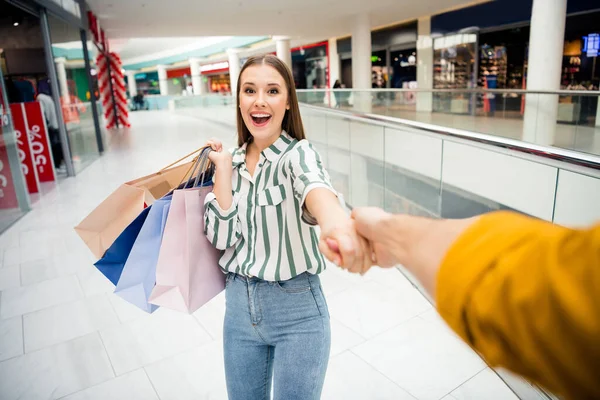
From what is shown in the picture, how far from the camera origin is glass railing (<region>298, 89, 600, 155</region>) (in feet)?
21.2

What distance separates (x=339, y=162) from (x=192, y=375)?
390 cm

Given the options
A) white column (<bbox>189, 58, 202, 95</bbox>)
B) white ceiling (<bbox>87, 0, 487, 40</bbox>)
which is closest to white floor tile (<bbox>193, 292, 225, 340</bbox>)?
white ceiling (<bbox>87, 0, 487, 40</bbox>)

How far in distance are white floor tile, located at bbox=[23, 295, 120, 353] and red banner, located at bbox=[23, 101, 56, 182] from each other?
4.67 metres

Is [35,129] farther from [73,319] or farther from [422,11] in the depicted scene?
[422,11]

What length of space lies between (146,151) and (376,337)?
9.10 m

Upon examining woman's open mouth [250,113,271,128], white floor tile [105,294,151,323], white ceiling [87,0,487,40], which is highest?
white ceiling [87,0,487,40]

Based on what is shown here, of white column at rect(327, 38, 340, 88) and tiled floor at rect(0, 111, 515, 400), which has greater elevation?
white column at rect(327, 38, 340, 88)

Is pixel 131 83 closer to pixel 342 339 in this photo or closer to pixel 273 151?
pixel 342 339

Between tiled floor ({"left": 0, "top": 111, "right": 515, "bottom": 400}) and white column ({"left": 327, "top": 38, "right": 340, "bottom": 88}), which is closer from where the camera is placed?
tiled floor ({"left": 0, "top": 111, "right": 515, "bottom": 400})

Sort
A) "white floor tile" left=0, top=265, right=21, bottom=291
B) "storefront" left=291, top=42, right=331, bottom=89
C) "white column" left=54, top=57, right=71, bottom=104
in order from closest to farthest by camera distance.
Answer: "white floor tile" left=0, top=265, right=21, bottom=291 < "white column" left=54, top=57, right=71, bottom=104 < "storefront" left=291, top=42, right=331, bottom=89

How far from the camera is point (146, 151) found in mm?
10336

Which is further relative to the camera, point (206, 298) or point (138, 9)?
point (138, 9)

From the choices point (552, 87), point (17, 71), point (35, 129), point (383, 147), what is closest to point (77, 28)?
point (17, 71)

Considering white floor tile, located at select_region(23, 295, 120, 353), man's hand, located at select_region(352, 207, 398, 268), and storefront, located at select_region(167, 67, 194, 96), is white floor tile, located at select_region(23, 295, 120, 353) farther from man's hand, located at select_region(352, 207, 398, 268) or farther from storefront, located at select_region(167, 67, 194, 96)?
storefront, located at select_region(167, 67, 194, 96)
